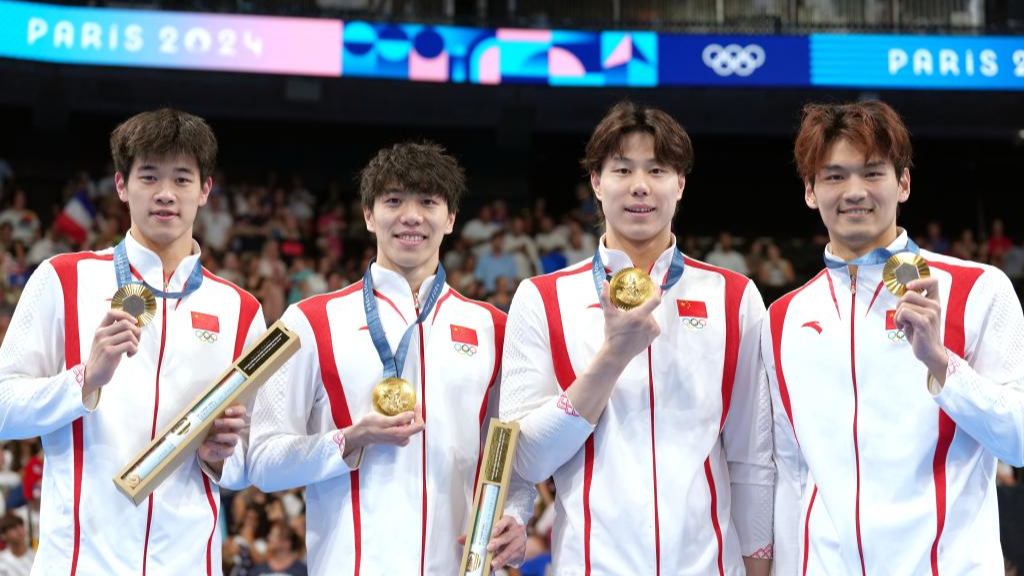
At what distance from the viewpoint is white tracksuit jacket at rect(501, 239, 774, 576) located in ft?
12.6

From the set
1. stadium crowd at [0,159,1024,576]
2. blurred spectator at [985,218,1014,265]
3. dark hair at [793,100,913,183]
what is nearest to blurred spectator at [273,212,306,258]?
stadium crowd at [0,159,1024,576]

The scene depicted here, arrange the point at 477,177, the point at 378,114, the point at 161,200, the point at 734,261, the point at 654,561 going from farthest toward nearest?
the point at 477,177 → the point at 378,114 → the point at 734,261 → the point at 161,200 → the point at 654,561

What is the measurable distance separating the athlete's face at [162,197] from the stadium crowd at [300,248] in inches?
234

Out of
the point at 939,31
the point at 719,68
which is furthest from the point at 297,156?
the point at 939,31

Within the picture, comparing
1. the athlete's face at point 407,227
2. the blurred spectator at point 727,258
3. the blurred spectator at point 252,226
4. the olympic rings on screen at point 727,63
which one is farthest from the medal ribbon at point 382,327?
the olympic rings on screen at point 727,63

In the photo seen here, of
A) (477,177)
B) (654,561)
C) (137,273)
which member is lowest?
(654,561)

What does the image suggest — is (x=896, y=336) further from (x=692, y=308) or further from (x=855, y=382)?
(x=692, y=308)

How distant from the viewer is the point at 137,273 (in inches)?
167

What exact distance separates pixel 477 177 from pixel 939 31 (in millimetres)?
7391

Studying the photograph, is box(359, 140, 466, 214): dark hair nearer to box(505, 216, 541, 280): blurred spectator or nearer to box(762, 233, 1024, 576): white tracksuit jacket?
box(762, 233, 1024, 576): white tracksuit jacket

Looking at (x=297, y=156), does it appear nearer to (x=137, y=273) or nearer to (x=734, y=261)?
(x=734, y=261)

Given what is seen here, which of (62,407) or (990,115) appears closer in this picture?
(62,407)

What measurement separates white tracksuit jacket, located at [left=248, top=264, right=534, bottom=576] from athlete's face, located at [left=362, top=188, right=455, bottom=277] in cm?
8

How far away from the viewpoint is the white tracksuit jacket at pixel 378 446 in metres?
4.01
